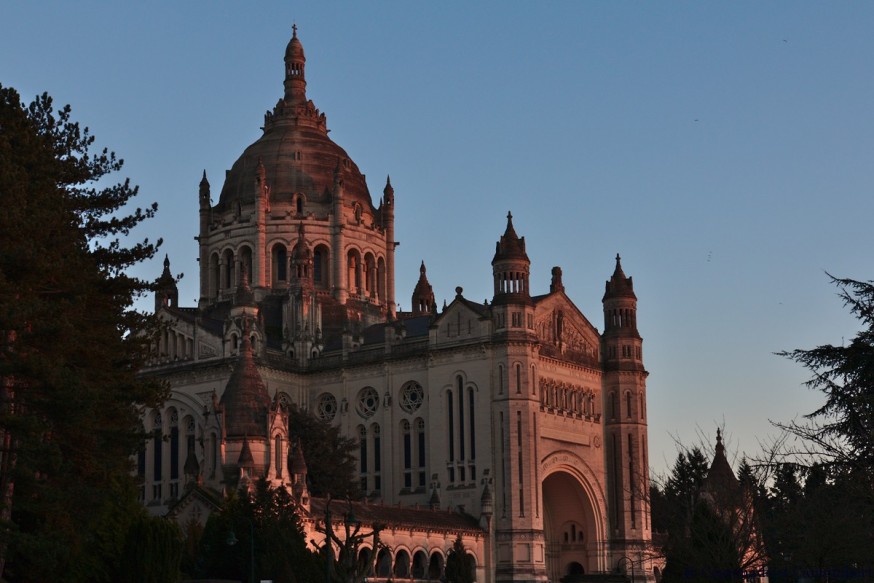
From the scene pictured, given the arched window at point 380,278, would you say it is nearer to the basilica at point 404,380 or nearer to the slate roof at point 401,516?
the basilica at point 404,380

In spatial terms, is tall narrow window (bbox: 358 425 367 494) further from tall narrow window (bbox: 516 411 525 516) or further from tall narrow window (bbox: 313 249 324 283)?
tall narrow window (bbox: 313 249 324 283)

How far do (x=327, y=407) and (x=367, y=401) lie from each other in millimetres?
2958

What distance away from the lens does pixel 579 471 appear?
91750 mm

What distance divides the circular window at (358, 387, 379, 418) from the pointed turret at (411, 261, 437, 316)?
52.4ft

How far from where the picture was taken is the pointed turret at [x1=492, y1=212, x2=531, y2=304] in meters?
87.2

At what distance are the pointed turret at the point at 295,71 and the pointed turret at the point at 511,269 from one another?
2654cm

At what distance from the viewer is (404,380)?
90875mm

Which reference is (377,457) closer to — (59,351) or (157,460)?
(157,460)

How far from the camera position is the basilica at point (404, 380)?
84688 millimetres

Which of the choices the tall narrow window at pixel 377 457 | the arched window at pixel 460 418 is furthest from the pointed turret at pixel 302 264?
the arched window at pixel 460 418

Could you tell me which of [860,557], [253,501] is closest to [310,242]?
[253,501]

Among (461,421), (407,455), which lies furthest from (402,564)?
(407,455)

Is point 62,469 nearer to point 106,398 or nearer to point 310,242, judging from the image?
point 106,398

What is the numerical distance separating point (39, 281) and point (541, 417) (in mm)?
47447
